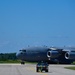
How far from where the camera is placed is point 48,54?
79.7 meters

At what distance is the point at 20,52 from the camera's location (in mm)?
79062

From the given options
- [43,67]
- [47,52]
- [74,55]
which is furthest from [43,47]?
[43,67]

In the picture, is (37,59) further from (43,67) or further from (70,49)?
(43,67)

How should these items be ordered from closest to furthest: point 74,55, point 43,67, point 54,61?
point 43,67
point 74,55
point 54,61

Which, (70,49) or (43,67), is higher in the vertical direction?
(70,49)

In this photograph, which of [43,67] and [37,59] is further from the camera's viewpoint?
[37,59]

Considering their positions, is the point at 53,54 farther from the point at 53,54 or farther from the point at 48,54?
the point at 48,54

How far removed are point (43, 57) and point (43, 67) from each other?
38.1 m

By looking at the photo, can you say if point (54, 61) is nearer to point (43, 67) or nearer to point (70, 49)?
point (70, 49)

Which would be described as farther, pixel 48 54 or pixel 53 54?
pixel 48 54

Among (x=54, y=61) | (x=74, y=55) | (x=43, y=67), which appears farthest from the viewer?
(x=54, y=61)

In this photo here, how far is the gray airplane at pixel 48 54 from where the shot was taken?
78.1 metres

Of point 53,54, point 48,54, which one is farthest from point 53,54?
point 48,54

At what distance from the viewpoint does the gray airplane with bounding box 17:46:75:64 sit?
78125mm
